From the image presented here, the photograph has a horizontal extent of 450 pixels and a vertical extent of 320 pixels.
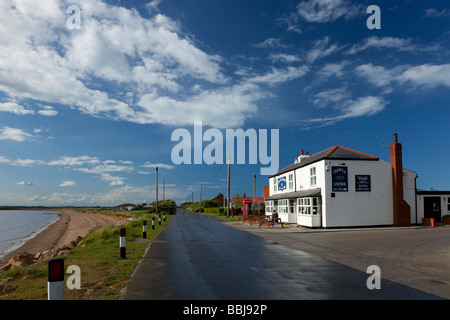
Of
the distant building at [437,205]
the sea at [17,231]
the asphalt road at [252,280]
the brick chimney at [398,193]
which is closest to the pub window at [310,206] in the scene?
the brick chimney at [398,193]

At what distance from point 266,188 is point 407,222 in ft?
98.6

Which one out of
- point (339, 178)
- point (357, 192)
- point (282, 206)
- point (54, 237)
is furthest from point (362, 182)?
point (54, 237)

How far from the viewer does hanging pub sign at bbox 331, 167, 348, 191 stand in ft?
86.3

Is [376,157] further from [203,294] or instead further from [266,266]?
[203,294]

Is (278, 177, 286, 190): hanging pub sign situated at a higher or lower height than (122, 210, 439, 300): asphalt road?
higher

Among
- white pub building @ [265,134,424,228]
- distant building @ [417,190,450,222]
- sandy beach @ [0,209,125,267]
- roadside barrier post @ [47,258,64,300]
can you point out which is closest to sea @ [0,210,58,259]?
sandy beach @ [0,209,125,267]

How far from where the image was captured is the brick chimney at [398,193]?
89.7ft

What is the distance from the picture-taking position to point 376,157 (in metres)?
27.6

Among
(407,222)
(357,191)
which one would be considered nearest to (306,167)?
(357,191)

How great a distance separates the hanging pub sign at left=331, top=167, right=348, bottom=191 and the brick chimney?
14.7 feet

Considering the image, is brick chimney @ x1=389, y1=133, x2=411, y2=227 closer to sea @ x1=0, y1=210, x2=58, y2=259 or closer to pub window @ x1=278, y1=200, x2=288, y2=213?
pub window @ x1=278, y1=200, x2=288, y2=213

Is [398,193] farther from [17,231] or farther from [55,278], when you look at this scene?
[17,231]

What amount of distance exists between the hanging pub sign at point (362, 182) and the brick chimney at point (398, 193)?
7.85 ft

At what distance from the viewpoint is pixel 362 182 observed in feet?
88.7
